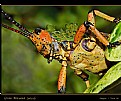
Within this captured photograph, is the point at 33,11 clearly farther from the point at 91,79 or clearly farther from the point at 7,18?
the point at 91,79

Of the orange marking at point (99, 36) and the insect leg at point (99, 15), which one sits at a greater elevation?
the insect leg at point (99, 15)

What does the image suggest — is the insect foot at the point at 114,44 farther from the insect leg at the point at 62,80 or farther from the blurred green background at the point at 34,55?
the insect leg at the point at 62,80

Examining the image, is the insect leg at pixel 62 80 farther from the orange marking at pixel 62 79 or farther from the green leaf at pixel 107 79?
the green leaf at pixel 107 79

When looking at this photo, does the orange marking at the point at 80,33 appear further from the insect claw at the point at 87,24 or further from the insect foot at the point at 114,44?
the insect foot at the point at 114,44

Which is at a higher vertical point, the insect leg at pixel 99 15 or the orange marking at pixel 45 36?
the insect leg at pixel 99 15

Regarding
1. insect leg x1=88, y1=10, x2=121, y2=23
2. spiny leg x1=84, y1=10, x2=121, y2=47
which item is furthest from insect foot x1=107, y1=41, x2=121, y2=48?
insect leg x1=88, y1=10, x2=121, y2=23

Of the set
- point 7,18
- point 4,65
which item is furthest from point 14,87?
point 7,18
